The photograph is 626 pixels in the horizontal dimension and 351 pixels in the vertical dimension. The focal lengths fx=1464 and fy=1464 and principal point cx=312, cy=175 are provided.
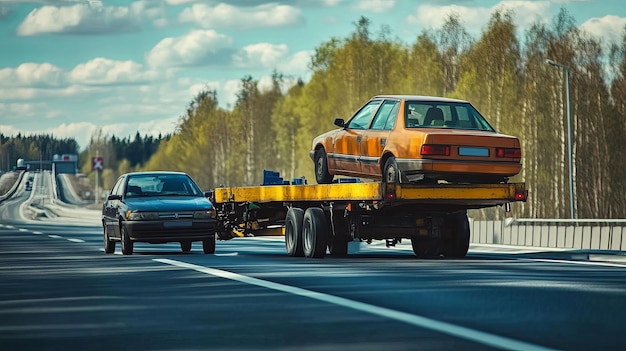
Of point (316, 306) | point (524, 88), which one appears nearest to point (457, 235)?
point (316, 306)

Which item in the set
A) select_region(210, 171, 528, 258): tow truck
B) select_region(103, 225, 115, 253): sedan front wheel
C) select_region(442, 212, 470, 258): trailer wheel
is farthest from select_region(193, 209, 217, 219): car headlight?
select_region(442, 212, 470, 258): trailer wheel

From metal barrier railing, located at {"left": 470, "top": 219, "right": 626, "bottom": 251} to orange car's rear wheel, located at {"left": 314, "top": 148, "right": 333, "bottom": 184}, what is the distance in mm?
6257

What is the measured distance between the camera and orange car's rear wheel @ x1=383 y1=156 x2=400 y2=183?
21219 mm

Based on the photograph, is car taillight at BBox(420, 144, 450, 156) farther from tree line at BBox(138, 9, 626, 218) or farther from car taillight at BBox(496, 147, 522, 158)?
tree line at BBox(138, 9, 626, 218)

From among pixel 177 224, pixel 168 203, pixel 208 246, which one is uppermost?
pixel 168 203

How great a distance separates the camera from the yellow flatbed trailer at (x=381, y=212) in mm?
21344

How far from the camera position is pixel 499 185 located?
21609 millimetres

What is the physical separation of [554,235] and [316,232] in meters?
10.4

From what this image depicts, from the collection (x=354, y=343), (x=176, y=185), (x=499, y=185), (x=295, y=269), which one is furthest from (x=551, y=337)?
(x=176, y=185)

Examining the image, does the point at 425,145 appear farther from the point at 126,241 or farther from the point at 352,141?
the point at 126,241

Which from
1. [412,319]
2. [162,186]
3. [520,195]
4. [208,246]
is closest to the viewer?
[412,319]

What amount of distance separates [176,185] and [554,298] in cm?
1433

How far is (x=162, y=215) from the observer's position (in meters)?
25.9

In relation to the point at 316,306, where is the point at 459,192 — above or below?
above
